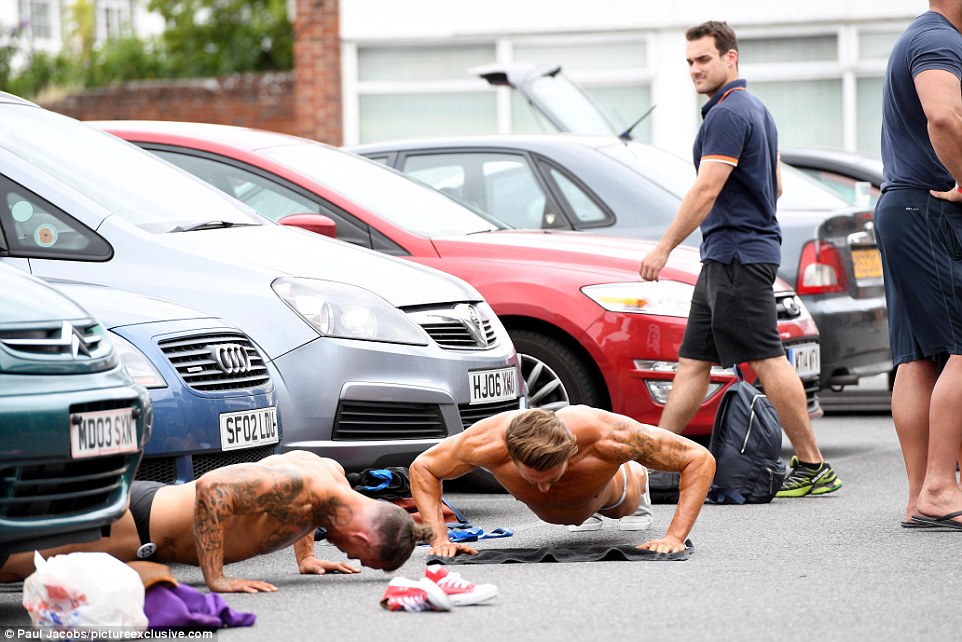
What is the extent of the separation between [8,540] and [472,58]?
1577 centimetres

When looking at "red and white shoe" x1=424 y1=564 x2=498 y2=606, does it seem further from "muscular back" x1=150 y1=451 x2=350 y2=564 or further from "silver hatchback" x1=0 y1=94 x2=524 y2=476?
"silver hatchback" x1=0 y1=94 x2=524 y2=476

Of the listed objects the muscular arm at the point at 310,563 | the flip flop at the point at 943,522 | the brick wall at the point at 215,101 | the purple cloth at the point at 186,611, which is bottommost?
the flip flop at the point at 943,522

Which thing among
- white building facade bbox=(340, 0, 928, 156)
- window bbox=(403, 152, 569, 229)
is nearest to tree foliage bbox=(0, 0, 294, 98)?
white building facade bbox=(340, 0, 928, 156)

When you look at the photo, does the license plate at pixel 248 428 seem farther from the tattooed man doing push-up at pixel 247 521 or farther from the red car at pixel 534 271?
the red car at pixel 534 271

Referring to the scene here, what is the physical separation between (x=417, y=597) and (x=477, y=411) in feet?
6.30

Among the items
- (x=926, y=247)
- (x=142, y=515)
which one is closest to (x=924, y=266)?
(x=926, y=247)

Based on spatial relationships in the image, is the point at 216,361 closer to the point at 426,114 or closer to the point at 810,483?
the point at 810,483

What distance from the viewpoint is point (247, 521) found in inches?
205

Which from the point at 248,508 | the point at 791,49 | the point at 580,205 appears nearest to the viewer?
the point at 248,508

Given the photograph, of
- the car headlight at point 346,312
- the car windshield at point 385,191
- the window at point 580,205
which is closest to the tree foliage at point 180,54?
the window at point 580,205

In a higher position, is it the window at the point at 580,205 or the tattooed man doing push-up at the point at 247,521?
the window at the point at 580,205

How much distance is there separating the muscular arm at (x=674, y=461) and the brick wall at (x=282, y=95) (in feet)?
45.7

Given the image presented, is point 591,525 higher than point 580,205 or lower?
lower

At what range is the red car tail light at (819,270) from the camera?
29.3 feet
